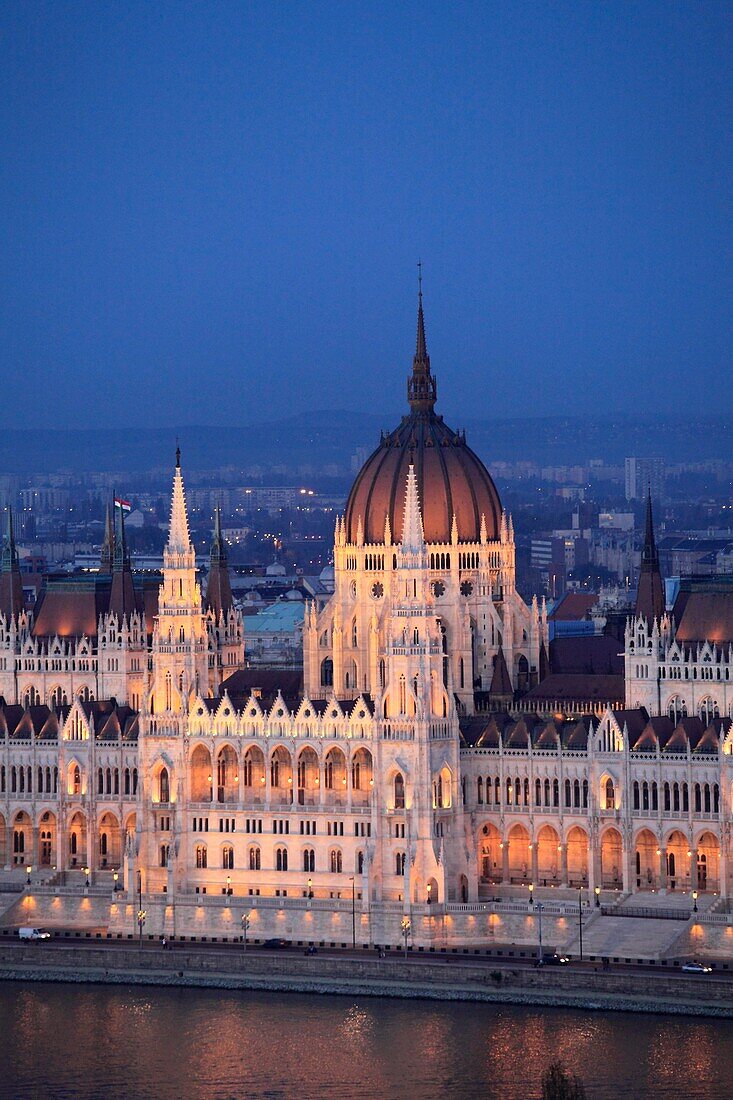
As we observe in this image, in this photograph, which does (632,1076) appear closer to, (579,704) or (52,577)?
(579,704)

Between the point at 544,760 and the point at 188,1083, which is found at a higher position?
the point at 544,760

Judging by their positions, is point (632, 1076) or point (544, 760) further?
point (544, 760)

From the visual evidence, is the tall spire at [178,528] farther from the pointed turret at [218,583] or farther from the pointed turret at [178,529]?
the pointed turret at [218,583]

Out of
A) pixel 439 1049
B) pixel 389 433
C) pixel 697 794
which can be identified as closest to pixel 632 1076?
pixel 439 1049

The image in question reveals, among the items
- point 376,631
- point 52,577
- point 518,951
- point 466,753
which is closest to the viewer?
point 518,951

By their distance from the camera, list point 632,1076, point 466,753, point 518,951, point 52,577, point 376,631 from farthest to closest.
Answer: point 52,577, point 376,631, point 466,753, point 518,951, point 632,1076

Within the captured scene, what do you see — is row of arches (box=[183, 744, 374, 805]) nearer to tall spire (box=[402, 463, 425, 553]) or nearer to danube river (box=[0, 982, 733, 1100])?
tall spire (box=[402, 463, 425, 553])
